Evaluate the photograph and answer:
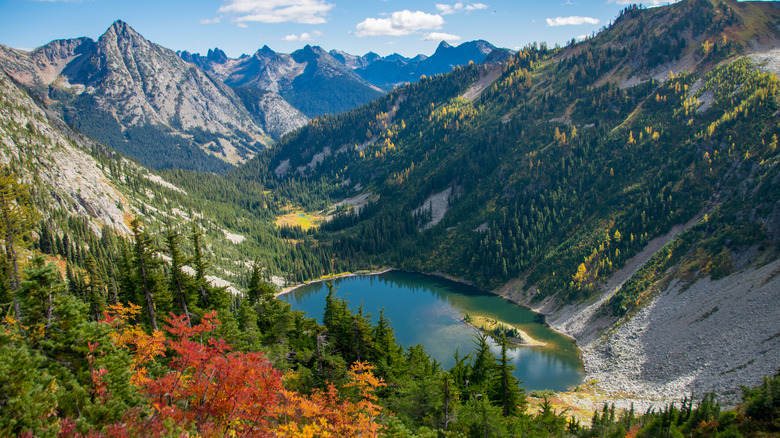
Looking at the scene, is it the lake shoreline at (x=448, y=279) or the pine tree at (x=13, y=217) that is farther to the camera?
the lake shoreline at (x=448, y=279)

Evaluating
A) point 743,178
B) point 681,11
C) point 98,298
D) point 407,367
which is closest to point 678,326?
point 743,178

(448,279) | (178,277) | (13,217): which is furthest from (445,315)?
(13,217)

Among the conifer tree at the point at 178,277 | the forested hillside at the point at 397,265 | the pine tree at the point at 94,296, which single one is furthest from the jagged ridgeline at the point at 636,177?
the pine tree at the point at 94,296

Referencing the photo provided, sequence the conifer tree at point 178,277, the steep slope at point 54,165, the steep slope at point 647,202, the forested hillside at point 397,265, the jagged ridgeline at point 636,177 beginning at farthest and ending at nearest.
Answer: the steep slope at point 54,165 → the jagged ridgeline at point 636,177 → the steep slope at point 647,202 → the conifer tree at point 178,277 → the forested hillside at point 397,265

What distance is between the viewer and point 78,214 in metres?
130

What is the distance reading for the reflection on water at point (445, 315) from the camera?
9044 cm

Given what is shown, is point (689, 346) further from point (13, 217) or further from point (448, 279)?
point (13, 217)

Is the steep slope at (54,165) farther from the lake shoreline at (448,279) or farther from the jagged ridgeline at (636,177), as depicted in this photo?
the jagged ridgeline at (636,177)

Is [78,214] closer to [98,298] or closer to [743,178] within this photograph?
[98,298]

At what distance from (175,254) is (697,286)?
98.9 metres

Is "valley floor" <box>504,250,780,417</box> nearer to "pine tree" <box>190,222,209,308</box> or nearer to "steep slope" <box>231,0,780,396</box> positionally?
"steep slope" <box>231,0,780,396</box>

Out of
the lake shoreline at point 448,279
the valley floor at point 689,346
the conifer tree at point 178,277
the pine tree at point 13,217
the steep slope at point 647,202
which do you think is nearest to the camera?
the pine tree at point 13,217

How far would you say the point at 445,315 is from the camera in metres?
125

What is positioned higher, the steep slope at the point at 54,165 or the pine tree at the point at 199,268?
the steep slope at the point at 54,165
